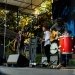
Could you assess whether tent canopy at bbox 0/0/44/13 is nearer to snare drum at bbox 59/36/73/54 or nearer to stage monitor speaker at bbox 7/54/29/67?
stage monitor speaker at bbox 7/54/29/67

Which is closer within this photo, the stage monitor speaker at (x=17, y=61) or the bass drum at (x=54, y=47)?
the stage monitor speaker at (x=17, y=61)

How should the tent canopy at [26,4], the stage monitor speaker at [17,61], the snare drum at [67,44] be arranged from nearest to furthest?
1. the stage monitor speaker at [17,61]
2. the snare drum at [67,44]
3. the tent canopy at [26,4]

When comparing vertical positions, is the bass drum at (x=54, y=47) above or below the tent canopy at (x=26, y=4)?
below

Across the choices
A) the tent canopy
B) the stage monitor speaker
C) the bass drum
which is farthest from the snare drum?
the tent canopy

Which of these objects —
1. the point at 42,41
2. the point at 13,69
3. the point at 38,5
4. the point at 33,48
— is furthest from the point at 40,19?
the point at 13,69

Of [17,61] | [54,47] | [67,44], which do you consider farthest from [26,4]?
[17,61]

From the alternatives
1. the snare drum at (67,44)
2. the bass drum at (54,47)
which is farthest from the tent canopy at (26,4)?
the snare drum at (67,44)

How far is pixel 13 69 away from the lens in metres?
7.01

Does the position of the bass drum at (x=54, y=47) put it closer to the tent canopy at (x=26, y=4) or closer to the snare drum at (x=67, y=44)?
the snare drum at (x=67, y=44)

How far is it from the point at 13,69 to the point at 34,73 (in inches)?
21.0

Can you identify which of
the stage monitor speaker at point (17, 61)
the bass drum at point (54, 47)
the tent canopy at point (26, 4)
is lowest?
the stage monitor speaker at point (17, 61)

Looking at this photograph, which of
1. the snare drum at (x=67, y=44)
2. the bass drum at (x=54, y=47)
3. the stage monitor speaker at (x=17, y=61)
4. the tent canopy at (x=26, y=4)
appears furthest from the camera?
the tent canopy at (x=26, y=4)

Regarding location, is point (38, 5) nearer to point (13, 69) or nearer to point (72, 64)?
point (72, 64)

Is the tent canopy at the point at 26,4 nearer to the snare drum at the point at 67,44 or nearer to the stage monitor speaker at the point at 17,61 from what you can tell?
the stage monitor speaker at the point at 17,61
